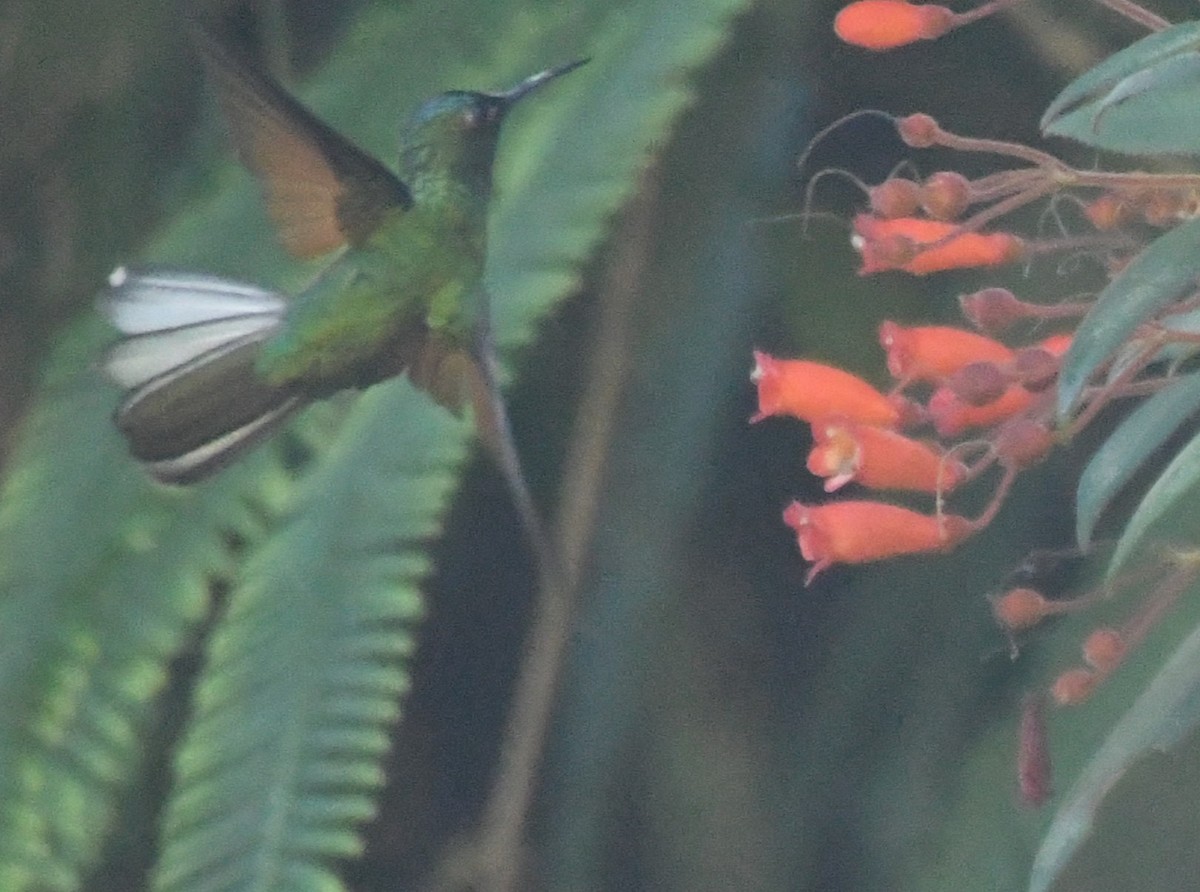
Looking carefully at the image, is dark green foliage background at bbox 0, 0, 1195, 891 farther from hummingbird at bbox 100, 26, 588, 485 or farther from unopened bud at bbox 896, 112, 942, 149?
unopened bud at bbox 896, 112, 942, 149

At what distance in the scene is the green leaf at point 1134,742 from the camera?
484mm

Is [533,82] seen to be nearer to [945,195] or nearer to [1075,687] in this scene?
[945,195]

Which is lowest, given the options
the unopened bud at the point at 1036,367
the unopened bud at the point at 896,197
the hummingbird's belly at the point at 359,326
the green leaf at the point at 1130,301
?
the green leaf at the point at 1130,301

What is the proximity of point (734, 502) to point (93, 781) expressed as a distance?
13.7 inches

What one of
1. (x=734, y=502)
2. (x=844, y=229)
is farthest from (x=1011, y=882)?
(x=844, y=229)

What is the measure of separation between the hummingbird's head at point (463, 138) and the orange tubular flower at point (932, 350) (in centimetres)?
22

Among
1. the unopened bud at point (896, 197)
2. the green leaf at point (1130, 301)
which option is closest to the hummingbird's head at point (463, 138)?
the unopened bud at point (896, 197)

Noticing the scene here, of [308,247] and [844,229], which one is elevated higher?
[308,247]

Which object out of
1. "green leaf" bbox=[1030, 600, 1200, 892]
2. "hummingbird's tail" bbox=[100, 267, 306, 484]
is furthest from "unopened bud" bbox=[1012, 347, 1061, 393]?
"hummingbird's tail" bbox=[100, 267, 306, 484]

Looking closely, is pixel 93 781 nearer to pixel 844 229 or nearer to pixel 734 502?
pixel 734 502

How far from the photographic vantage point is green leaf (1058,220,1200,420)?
0.49 m

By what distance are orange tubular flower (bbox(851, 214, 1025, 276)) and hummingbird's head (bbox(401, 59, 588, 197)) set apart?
195 millimetres

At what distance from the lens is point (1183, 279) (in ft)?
1.64

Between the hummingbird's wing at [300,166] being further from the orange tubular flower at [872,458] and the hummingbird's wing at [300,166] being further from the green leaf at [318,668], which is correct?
the orange tubular flower at [872,458]
